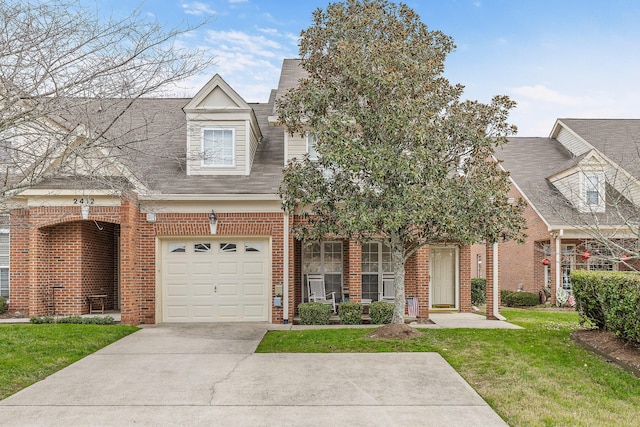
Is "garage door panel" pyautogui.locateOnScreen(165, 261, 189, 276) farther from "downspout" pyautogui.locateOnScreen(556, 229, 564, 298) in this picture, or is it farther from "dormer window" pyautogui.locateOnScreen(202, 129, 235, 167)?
"downspout" pyautogui.locateOnScreen(556, 229, 564, 298)

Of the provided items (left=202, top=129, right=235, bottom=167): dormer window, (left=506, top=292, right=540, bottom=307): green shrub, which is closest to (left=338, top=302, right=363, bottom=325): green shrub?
(left=202, top=129, right=235, bottom=167): dormer window

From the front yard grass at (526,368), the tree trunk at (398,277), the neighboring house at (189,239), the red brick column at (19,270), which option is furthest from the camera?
the red brick column at (19,270)

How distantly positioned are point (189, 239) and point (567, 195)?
1354 centimetres

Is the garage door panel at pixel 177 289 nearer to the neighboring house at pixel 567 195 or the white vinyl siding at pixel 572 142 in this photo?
the neighboring house at pixel 567 195

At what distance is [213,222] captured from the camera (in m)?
12.7

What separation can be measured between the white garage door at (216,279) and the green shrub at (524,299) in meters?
9.97

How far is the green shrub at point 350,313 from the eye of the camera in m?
12.8

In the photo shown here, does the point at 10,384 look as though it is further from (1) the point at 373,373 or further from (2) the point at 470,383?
(2) the point at 470,383

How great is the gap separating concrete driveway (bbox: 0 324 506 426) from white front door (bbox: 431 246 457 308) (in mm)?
7511

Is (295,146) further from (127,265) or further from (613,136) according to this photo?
(613,136)

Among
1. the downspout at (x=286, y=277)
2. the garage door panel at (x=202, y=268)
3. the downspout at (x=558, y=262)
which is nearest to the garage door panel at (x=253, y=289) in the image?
the downspout at (x=286, y=277)

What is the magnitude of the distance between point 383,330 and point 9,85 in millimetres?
7691

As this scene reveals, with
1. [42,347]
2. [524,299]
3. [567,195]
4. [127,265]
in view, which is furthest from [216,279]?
[567,195]

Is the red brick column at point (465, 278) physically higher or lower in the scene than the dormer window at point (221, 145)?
lower
